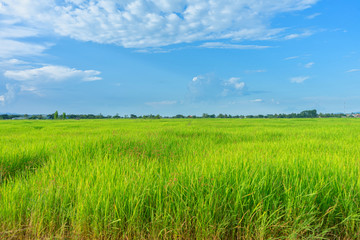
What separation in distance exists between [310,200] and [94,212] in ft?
7.38

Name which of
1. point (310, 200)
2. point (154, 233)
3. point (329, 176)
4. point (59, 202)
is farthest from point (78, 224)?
point (329, 176)

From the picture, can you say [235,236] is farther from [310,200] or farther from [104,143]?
[104,143]

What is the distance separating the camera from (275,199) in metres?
2.13

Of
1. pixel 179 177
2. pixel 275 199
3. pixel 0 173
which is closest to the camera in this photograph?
pixel 275 199

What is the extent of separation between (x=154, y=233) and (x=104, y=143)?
3.64 meters

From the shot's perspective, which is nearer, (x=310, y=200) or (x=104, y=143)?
(x=310, y=200)

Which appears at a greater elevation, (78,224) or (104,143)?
(104,143)

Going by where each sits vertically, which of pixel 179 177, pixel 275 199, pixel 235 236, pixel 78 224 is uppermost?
pixel 179 177

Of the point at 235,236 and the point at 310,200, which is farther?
the point at 310,200

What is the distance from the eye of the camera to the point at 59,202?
2211 millimetres

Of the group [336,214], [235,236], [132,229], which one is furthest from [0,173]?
[336,214]

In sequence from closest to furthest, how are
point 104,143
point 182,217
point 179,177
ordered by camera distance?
point 182,217 → point 179,177 → point 104,143

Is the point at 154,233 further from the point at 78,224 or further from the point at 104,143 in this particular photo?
the point at 104,143

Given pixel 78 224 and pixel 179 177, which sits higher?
pixel 179 177
